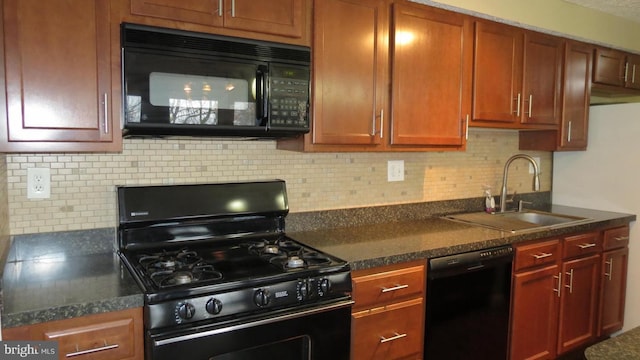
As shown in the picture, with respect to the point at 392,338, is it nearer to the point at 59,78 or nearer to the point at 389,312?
the point at 389,312

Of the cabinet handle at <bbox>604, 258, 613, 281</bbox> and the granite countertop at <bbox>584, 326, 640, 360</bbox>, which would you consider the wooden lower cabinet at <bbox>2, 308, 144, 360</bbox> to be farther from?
the cabinet handle at <bbox>604, 258, 613, 281</bbox>

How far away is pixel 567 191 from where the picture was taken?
334 centimetres

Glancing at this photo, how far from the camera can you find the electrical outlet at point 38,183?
5.69 feet

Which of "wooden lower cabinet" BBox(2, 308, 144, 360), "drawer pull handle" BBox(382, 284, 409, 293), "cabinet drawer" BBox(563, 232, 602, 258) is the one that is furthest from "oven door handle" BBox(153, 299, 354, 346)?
"cabinet drawer" BBox(563, 232, 602, 258)

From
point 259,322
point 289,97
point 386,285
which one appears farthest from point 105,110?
point 386,285

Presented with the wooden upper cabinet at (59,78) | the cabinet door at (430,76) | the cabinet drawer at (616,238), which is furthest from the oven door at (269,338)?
the cabinet drawer at (616,238)

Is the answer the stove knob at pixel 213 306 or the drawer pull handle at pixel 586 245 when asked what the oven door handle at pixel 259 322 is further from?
the drawer pull handle at pixel 586 245

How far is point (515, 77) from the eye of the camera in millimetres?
2637

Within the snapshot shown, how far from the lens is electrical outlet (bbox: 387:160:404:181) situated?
264cm

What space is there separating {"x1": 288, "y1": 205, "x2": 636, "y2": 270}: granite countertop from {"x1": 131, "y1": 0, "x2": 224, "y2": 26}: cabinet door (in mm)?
1047

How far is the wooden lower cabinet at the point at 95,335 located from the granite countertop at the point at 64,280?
0.03m

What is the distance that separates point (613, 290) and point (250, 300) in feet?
8.34

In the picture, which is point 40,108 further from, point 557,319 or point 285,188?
point 557,319

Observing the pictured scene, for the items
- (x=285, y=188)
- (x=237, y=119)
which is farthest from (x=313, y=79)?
(x=285, y=188)
